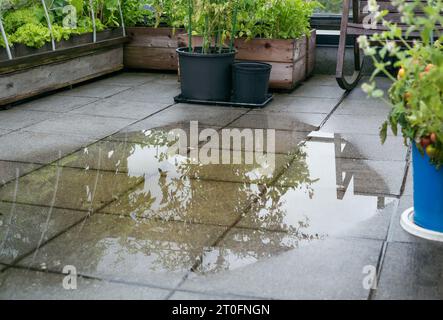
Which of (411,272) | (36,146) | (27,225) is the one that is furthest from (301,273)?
(36,146)

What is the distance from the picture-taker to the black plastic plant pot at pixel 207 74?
5953 millimetres

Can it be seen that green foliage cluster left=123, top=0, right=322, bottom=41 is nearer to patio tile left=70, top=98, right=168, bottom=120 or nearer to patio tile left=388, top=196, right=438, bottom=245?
patio tile left=70, top=98, right=168, bottom=120

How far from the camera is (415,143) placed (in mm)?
3119

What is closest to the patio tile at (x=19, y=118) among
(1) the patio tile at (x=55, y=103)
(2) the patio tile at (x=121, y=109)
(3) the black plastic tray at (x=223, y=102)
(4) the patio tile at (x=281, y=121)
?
(1) the patio tile at (x=55, y=103)

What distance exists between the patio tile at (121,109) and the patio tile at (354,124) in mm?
1498

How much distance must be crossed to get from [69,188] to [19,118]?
1.86 metres

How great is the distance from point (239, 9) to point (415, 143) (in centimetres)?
355

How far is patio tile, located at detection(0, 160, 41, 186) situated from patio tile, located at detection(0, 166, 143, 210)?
67 millimetres

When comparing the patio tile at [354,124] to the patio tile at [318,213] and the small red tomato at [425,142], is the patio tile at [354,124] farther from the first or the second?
the small red tomato at [425,142]

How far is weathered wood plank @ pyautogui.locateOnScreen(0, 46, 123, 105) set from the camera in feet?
19.1

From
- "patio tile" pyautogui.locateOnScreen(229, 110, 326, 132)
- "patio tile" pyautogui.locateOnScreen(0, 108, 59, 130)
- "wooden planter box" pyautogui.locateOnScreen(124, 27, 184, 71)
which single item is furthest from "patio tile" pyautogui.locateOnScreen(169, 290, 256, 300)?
"wooden planter box" pyautogui.locateOnScreen(124, 27, 184, 71)

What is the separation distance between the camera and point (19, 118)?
18.0ft

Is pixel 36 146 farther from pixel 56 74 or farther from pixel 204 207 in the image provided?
pixel 56 74

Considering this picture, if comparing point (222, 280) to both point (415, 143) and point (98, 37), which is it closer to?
point (415, 143)
